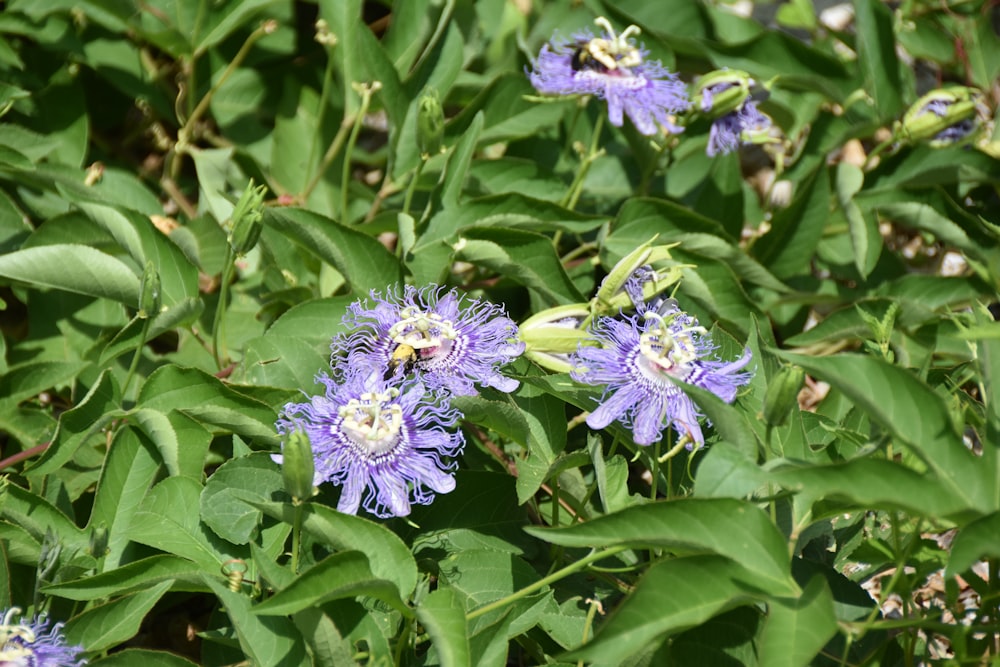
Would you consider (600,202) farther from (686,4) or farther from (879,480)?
(879,480)

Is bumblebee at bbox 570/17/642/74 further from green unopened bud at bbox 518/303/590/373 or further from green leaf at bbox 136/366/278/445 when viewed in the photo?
green leaf at bbox 136/366/278/445

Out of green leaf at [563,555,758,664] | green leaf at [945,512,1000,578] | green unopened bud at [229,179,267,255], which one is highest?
green unopened bud at [229,179,267,255]

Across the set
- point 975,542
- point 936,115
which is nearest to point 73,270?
point 975,542

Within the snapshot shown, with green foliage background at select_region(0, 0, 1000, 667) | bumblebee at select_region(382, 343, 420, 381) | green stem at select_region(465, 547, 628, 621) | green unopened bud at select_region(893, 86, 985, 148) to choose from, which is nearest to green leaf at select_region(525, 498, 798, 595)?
green foliage background at select_region(0, 0, 1000, 667)

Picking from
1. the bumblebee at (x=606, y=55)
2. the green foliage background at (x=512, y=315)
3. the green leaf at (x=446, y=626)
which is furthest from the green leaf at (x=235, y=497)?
the bumblebee at (x=606, y=55)

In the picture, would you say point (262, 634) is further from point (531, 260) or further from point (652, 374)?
point (531, 260)

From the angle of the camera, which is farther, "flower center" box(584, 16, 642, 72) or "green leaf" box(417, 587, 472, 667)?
"flower center" box(584, 16, 642, 72)
